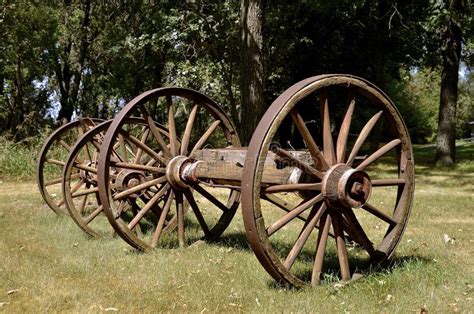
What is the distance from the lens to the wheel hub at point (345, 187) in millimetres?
3768

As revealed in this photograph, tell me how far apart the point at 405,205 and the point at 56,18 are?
1982 cm

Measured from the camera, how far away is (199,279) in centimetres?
431

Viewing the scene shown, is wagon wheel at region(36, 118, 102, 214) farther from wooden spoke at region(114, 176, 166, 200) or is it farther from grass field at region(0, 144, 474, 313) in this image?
wooden spoke at region(114, 176, 166, 200)

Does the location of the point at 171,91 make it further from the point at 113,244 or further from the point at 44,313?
the point at 44,313

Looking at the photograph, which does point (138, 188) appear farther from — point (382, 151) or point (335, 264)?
point (382, 151)

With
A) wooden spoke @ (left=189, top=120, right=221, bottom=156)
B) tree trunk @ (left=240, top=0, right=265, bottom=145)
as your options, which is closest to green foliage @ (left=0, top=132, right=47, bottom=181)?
tree trunk @ (left=240, top=0, right=265, bottom=145)

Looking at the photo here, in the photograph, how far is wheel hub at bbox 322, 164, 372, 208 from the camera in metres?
3.77

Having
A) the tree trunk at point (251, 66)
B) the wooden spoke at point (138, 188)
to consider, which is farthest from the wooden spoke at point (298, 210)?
the tree trunk at point (251, 66)

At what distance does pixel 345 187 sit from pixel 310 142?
1.37 ft

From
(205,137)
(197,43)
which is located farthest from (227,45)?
(205,137)

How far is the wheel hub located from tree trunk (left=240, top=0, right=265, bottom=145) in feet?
17.8

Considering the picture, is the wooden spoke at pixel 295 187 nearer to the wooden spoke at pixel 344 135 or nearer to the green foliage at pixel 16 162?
the wooden spoke at pixel 344 135

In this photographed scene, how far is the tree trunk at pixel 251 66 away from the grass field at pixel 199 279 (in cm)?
312

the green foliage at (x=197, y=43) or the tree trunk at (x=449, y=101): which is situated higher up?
the green foliage at (x=197, y=43)
